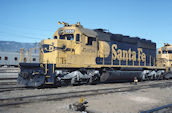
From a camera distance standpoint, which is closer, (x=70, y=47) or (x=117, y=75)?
(x=70, y=47)

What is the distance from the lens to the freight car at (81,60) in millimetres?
9891

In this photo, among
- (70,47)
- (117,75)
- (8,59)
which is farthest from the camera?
(8,59)

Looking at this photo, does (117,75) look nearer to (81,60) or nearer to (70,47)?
(81,60)

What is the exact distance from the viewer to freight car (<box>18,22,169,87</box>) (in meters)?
9.89

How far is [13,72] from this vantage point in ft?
57.3

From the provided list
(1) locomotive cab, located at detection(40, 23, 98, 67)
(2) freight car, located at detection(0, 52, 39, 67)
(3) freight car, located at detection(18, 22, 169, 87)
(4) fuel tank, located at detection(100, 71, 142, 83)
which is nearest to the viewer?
(3) freight car, located at detection(18, 22, 169, 87)

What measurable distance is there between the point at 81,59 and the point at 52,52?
1844 mm

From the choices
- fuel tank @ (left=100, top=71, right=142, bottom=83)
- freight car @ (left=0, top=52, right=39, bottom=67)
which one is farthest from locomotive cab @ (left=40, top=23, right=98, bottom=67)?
freight car @ (left=0, top=52, right=39, bottom=67)

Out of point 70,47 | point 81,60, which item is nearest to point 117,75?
point 81,60

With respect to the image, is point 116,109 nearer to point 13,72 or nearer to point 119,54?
point 119,54

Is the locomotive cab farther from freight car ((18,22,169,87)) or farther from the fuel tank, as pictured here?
the fuel tank

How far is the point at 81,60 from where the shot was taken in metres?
11.3

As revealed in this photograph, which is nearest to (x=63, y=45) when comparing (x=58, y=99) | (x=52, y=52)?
(x=52, y=52)

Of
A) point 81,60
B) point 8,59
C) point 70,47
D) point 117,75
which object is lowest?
point 117,75
